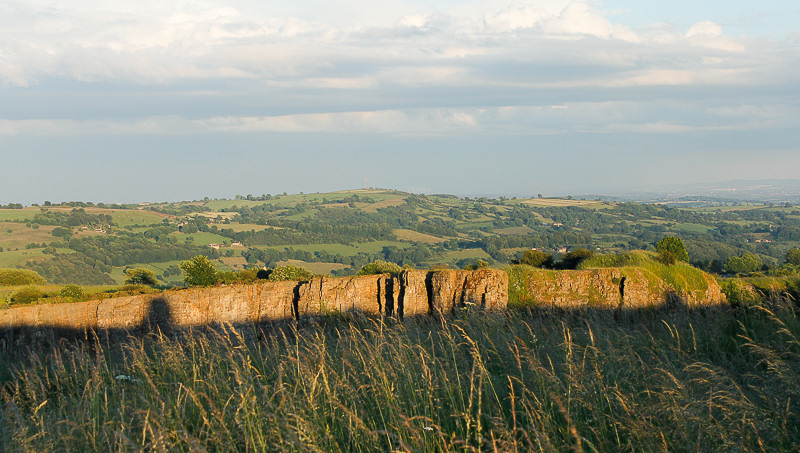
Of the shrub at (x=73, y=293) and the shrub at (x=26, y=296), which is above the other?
the shrub at (x=73, y=293)

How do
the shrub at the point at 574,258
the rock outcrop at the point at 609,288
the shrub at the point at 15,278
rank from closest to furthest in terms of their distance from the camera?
the rock outcrop at the point at 609,288
the shrub at the point at 574,258
the shrub at the point at 15,278

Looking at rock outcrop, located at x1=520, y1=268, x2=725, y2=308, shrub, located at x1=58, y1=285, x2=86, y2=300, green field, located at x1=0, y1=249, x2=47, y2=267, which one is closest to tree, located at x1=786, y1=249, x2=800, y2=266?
rock outcrop, located at x1=520, y1=268, x2=725, y2=308

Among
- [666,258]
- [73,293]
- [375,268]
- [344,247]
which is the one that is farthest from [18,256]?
[666,258]

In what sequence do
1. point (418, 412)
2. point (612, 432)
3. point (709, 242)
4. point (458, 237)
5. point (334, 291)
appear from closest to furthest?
point (612, 432)
point (418, 412)
point (334, 291)
point (709, 242)
point (458, 237)

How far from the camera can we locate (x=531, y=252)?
1883 cm

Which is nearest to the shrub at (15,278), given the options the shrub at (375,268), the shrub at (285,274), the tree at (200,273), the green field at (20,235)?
the tree at (200,273)

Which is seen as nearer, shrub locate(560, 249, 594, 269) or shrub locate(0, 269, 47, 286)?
shrub locate(560, 249, 594, 269)

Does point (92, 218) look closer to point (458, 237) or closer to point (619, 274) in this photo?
point (458, 237)

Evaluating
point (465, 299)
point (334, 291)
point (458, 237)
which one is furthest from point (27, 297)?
point (458, 237)

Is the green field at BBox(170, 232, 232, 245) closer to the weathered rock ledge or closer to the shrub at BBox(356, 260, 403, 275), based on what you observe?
the shrub at BBox(356, 260, 403, 275)

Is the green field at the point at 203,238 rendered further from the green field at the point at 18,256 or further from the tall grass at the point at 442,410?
the tall grass at the point at 442,410

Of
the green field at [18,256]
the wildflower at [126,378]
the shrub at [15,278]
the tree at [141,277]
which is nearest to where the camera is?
the wildflower at [126,378]

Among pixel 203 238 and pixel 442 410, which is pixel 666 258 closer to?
pixel 442 410

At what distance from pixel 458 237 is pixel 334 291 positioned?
11138 cm
